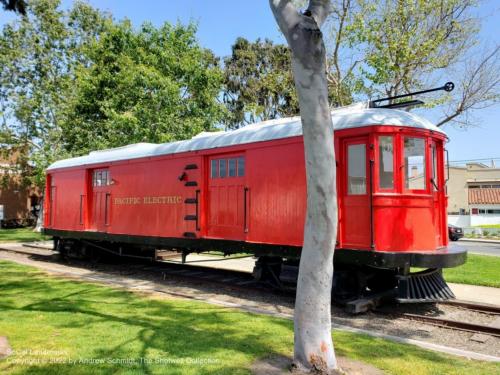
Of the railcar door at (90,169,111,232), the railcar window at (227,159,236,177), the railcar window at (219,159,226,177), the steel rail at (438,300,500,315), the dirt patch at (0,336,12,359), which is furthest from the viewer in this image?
the railcar door at (90,169,111,232)

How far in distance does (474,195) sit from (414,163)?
160ft

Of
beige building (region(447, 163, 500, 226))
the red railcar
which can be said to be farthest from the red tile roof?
the red railcar

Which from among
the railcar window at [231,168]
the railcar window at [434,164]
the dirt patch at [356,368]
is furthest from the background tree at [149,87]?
the dirt patch at [356,368]

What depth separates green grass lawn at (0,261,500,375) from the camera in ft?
16.1

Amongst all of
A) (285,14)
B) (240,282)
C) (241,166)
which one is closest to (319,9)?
(285,14)

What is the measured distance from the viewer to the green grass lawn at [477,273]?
1099cm

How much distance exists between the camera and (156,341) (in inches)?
226

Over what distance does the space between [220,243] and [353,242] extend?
10.7ft

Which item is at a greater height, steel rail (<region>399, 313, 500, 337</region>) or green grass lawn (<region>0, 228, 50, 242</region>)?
green grass lawn (<region>0, 228, 50, 242</region>)

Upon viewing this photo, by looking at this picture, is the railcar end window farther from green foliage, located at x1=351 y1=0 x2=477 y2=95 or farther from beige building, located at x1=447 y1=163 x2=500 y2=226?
beige building, located at x1=447 y1=163 x2=500 y2=226

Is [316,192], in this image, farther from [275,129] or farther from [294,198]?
[275,129]

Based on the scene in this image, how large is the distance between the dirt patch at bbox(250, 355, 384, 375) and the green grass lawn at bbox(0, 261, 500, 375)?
0.14 metres

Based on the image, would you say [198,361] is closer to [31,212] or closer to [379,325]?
[379,325]

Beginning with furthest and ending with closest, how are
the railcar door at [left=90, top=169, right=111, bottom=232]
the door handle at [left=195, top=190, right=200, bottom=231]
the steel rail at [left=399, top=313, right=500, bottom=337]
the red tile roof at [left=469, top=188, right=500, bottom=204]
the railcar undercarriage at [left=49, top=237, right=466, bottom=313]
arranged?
the red tile roof at [left=469, top=188, right=500, bottom=204], the railcar door at [left=90, top=169, right=111, bottom=232], the door handle at [left=195, top=190, right=200, bottom=231], the railcar undercarriage at [left=49, top=237, right=466, bottom=313], the steel rail at [left=399, top=313, right=500, bottom=337]
